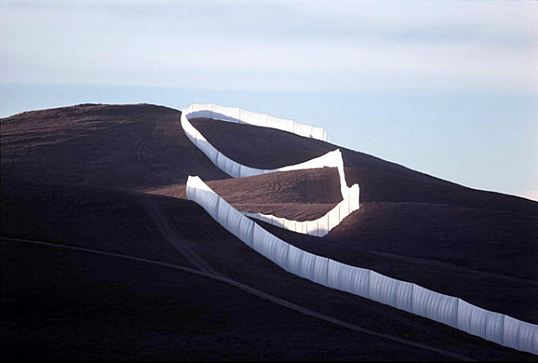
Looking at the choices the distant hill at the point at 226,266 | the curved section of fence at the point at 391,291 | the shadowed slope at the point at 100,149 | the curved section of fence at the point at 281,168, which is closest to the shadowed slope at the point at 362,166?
the distant hill at the point at 226,266

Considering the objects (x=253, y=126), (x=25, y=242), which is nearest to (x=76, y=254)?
(x=25, y=242)

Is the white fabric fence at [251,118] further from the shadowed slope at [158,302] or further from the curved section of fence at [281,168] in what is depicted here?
the shadowed slope at [158,302]

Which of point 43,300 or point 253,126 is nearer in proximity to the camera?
point 43,300

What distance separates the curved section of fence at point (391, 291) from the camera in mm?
22750

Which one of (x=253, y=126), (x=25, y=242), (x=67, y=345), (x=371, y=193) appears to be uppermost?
(x=253, y=126)

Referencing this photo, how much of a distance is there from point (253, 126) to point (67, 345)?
61579 mm

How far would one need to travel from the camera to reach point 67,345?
19141 mm

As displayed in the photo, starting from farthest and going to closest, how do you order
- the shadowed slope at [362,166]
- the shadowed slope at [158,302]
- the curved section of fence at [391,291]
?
the shadowed slope at [362,166], the curved section of fence at [391,291], the shadowed slope at [158,302]

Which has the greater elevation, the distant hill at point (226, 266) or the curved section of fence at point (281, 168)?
the curved section of fence at point (281, 168)

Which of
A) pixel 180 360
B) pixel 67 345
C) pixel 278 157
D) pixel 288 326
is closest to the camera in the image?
pixel 180 360

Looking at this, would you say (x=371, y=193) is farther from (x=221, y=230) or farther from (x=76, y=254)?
(x=76, y=254)

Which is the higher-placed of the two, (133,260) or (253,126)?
(253,126)

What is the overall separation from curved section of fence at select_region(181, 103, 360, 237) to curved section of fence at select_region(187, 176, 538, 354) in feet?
18.6

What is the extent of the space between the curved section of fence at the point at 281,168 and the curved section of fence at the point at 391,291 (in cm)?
567
